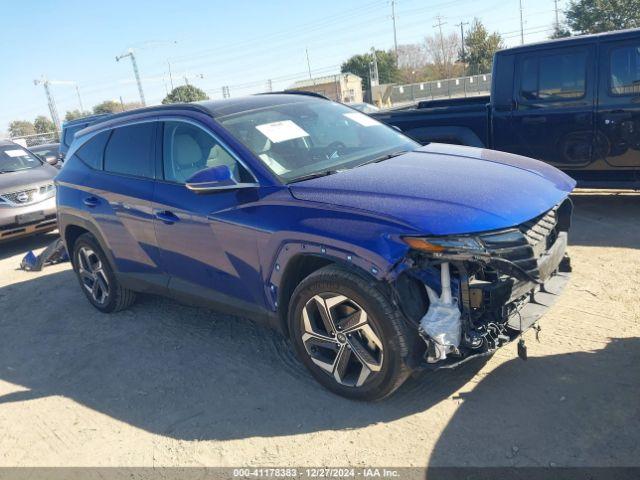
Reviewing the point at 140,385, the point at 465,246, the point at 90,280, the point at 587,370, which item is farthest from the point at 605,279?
the point at 90,280

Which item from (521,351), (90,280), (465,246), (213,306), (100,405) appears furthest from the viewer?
(90,280)

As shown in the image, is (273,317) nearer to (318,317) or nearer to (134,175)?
(318,317)

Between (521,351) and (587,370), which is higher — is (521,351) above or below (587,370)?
above

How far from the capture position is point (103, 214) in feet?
15.3

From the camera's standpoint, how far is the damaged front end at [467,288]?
2.73 metres

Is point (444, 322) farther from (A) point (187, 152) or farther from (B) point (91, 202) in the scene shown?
(B) point (91, 202)

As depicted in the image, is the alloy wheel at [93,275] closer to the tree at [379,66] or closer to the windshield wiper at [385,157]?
the windshield wiper at [385,157]

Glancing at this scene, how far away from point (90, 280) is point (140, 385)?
1.90 metres

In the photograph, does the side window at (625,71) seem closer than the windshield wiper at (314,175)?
No

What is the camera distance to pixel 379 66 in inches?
2714

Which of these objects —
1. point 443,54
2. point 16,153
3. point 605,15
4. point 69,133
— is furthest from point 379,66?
point 16,153

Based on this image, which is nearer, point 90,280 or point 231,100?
point 231,100

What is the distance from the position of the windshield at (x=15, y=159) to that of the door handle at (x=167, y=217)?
6.84 metres

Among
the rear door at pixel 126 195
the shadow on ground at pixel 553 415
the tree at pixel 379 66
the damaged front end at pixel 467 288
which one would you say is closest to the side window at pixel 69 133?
the rear door at pixel 126 195
